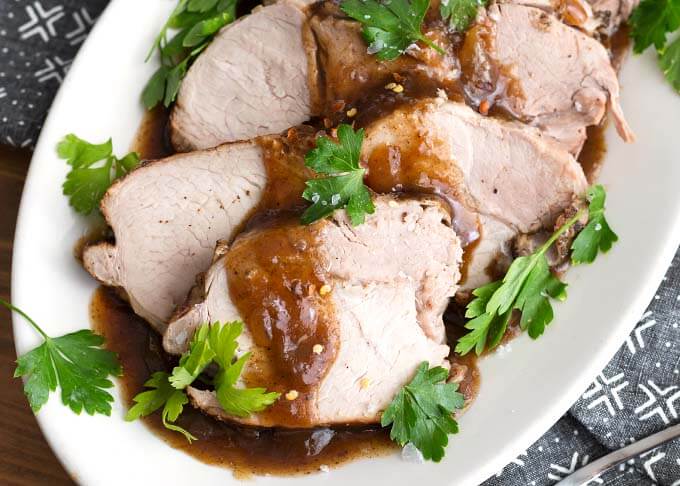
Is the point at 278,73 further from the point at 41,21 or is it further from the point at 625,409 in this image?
the point at 625,409

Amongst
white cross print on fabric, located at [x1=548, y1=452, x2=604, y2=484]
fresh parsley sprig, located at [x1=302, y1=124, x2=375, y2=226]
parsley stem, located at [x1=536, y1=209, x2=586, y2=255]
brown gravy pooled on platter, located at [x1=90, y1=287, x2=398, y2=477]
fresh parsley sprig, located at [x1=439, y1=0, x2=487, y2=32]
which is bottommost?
white cross print on fabric, located at [x1=548, y1=452, x2=604, y2=484]

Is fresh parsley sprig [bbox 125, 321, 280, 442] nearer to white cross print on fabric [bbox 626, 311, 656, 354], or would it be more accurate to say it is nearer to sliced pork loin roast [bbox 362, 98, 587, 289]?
sliced pork loin roast [bbox 362, 98, 587, 289]

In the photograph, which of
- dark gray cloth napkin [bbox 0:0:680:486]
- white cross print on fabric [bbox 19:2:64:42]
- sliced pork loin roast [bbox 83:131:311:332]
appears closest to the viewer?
→ sliced pork loin roast [bbox 83:131:311:332]

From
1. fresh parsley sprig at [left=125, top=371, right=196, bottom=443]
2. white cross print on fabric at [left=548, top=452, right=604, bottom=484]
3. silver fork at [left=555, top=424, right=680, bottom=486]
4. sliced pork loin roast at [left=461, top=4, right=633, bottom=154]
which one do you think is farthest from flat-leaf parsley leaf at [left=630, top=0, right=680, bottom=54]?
fresh parsley sprig at [left=125, top=371, right=196, bottom=443]

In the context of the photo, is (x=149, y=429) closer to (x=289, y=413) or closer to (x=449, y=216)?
(x=289, y=413)

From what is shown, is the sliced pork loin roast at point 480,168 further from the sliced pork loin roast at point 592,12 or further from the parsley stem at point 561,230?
the sliced pork loin roast at point 592,12

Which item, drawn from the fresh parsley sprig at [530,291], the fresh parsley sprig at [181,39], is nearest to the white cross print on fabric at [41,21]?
the fresh parsley sprig at [181,39]
